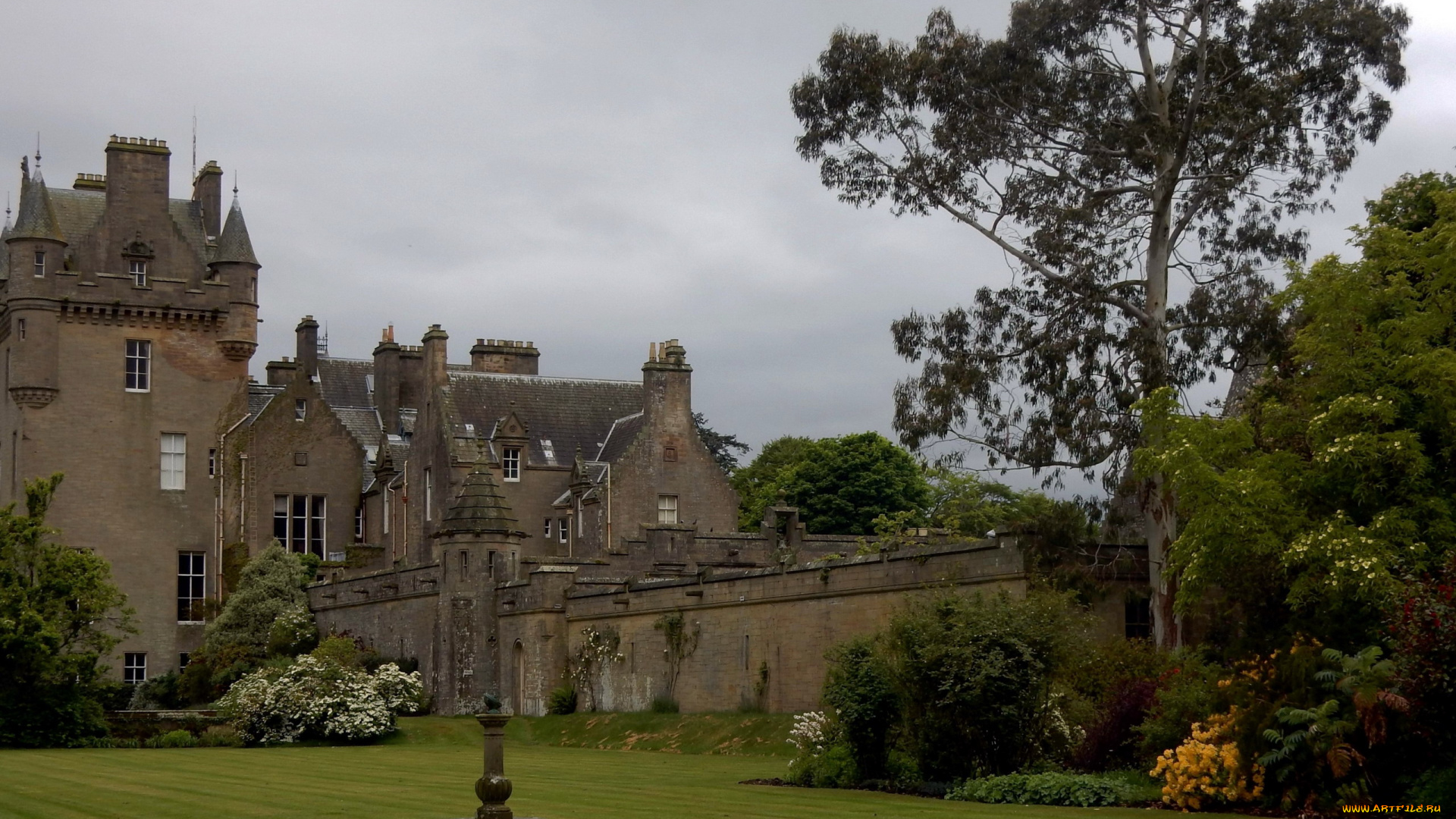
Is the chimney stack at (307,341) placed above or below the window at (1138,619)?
above

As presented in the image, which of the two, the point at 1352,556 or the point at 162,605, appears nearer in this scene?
the point at 1352,556

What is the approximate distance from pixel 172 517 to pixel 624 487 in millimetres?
17266

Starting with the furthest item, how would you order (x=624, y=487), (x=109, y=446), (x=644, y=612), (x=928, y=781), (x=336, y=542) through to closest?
(x=336, y=542) < (x=109, y=446) < (x=624, y=487) < (x=644, y=612) < (x=928, y=781)

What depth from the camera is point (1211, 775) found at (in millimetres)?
20609

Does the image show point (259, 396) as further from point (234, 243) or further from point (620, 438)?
point (620, 438)

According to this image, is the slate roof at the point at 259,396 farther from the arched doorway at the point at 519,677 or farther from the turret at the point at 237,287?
the arched doorway at the point at 519,677

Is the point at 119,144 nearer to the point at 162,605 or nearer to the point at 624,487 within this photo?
the point at 162,605

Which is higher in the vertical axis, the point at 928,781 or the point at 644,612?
the point at 644,612

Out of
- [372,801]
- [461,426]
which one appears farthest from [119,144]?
[372,801]

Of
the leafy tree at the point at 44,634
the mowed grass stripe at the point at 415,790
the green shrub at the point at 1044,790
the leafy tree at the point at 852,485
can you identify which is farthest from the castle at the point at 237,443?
the green shrub at the point at 1044,790

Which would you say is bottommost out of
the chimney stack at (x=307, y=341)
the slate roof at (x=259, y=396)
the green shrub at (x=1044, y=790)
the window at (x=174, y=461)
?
the green shrub at (x=1044, y=790)

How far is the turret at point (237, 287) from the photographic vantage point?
2410 inches

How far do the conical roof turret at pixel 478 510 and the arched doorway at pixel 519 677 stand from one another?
354 centimetres

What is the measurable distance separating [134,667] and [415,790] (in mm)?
39683
